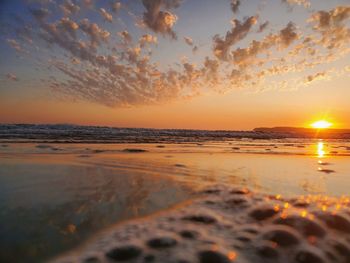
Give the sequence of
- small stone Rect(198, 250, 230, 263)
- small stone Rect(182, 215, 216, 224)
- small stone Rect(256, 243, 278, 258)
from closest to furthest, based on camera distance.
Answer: small stone Rect(198, 250, 230, 263)
small stone Rect(256, 243, 278, 258)
small stone Rect(182, 215, 216, 224)

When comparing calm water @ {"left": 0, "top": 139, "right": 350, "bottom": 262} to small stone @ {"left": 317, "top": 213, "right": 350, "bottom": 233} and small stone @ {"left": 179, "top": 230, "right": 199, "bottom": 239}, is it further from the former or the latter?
small stone @ {"left": 317, "top": 213, "right": 350, "bottom": 233}

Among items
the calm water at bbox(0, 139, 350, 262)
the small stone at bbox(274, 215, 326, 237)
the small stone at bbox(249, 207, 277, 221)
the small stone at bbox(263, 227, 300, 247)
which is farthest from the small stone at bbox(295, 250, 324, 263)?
the calm water at bbox(0, 139, 350, 262)

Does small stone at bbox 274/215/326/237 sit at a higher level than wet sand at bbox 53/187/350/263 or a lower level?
higher

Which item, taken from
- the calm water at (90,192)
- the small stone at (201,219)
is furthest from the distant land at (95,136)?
the small stone at (201,219)

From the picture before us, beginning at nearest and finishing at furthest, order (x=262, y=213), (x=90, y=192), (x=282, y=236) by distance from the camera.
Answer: (x=282, y=236) → (x=262, y=213) → (x=90, y=192)

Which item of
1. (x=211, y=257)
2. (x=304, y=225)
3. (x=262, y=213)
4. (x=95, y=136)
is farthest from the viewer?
(x=95, y=136)

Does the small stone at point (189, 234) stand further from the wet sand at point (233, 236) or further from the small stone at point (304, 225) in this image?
Result: the small stone at point (304, 225)

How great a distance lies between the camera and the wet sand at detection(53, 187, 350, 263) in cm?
208

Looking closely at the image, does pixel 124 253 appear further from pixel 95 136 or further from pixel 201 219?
pixel 95 136

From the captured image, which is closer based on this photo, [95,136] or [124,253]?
[124,253]

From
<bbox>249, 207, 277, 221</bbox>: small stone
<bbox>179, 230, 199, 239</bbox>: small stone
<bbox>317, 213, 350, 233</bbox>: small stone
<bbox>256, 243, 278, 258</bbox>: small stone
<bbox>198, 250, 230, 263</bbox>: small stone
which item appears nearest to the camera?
<bbox>198, 250, 230, 263</bbox>: small stone

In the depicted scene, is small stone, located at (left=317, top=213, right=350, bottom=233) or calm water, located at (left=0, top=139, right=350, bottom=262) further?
small stone, located at (left=317, top=213, right=350, bottom=233)

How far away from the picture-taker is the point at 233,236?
→ 2436mm

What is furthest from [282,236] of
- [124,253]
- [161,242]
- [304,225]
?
[124,253]
